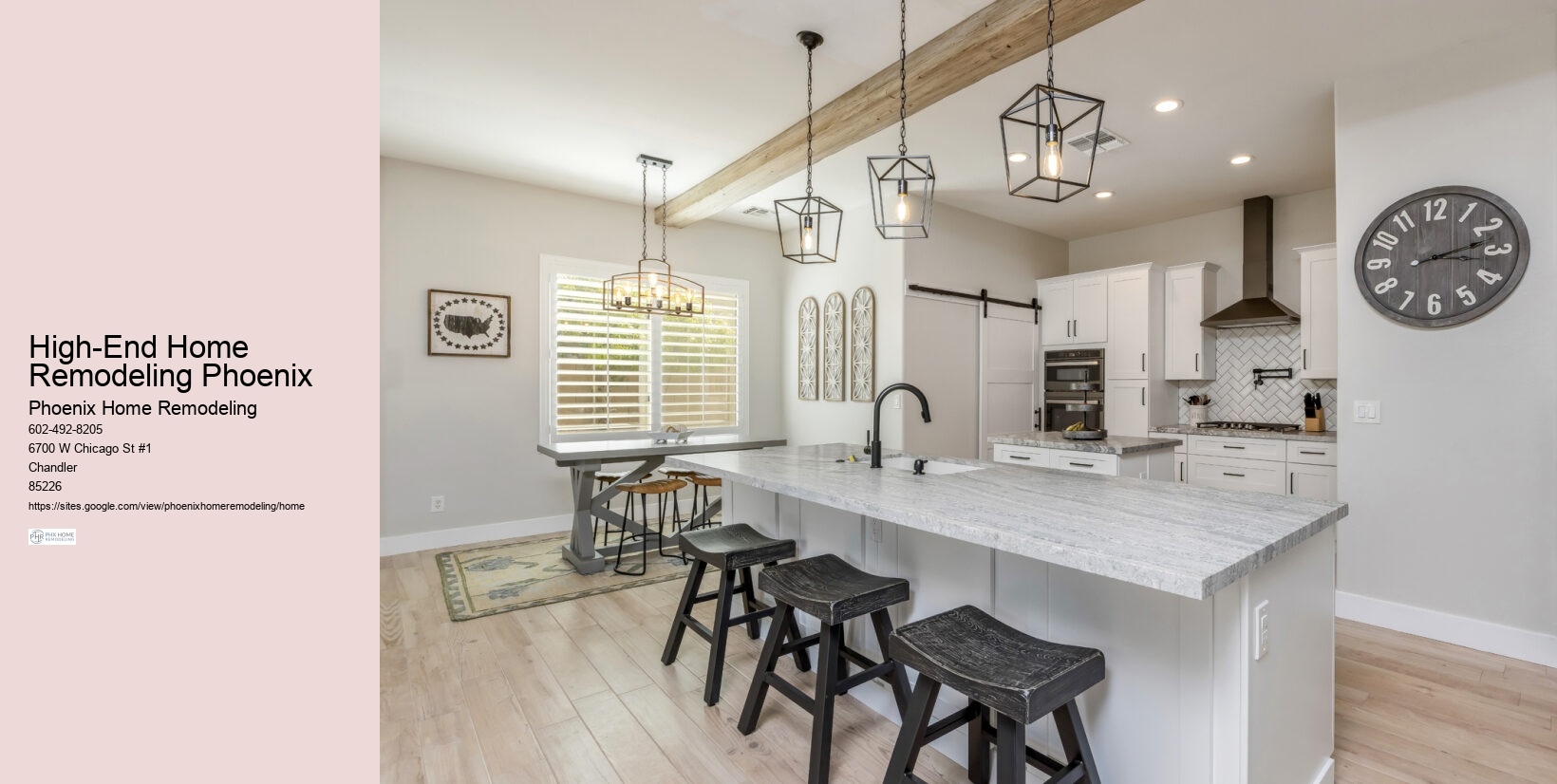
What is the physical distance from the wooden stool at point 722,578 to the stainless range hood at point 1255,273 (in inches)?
156

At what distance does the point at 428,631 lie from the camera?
2.74 metres

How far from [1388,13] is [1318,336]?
2.21 metres

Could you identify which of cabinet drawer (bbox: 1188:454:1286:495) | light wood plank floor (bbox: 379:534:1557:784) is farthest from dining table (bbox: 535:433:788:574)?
cabinet drawer (bbox: 1188:454:1286:495)

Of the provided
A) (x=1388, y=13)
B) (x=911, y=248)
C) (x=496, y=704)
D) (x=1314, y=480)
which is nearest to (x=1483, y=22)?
(x=1388, y=13)

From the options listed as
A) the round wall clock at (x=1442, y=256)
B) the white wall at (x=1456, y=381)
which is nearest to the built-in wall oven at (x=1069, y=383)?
the white wall at (x=1456, y=381)

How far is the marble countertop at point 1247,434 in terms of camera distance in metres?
3.81

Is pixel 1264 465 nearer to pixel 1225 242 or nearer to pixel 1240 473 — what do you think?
pixel 1240 473

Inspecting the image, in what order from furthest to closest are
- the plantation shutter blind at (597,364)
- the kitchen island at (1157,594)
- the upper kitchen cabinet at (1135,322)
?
1. the upper kitchen cabinet at (1135,322)
2. the plantation shutter blind at (597,364)
3. the kitchen island at (1157,594)

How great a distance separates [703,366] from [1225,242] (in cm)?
418

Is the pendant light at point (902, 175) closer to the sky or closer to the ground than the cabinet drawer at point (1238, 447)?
closer to the sky

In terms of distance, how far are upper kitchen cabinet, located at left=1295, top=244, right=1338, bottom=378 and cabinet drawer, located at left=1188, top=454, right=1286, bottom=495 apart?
2.08 feet

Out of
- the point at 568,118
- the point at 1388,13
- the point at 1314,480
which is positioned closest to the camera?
the point at 1388,13

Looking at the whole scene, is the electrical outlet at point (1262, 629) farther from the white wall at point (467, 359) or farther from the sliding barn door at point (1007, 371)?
the white wall at point (467, 359)
